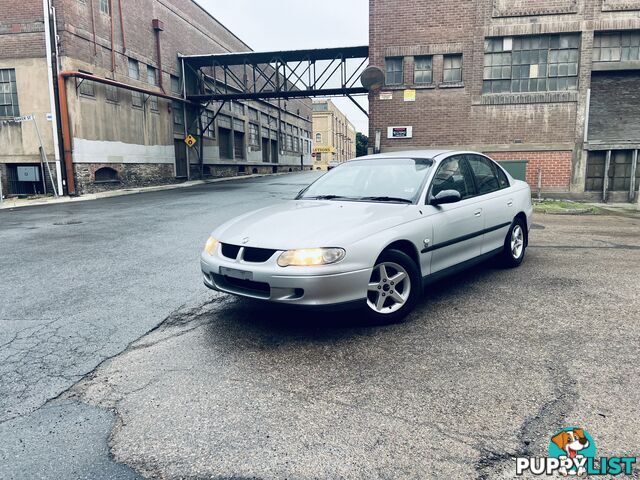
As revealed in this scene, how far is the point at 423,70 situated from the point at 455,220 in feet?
48.0

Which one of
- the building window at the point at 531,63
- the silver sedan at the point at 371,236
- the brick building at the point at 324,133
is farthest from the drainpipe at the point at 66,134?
the brick building at the point at 324,133

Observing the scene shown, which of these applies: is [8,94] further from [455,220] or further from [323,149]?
[323,149]

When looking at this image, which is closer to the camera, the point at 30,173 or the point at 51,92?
the point at 51,92

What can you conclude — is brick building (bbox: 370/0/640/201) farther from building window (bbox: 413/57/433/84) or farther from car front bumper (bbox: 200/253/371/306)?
car front bumper (bbox: 200/253/371/306)

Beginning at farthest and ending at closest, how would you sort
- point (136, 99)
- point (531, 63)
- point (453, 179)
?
point (136, 99)
point (531, 63)
point (453, 179)

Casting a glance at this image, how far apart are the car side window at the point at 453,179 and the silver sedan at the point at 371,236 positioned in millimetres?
14

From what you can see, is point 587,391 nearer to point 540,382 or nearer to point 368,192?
point 540,382

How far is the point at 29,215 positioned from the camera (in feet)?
42.8

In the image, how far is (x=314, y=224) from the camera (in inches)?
161

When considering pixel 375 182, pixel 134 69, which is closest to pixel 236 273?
pixel 375 182

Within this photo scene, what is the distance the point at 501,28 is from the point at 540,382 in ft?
55.7

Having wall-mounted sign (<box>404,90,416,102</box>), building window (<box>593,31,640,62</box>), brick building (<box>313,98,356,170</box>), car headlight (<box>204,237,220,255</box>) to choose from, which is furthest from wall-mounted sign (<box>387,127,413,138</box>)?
brick building (<box>313,98,356,170</box>)

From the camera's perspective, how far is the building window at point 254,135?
42312mm

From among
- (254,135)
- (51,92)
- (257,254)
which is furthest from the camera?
(254,135)
